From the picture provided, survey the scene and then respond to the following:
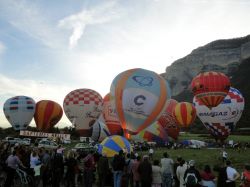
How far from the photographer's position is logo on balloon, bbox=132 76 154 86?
23.0 m

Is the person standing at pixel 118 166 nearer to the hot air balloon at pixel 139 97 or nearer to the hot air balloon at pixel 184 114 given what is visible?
the hot air balloon at pixel 139 97

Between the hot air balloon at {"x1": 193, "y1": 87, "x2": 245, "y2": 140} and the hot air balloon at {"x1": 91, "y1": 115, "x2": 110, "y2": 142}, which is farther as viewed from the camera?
the hot air balloon at {"x1": 91, "y1": 115, "x2": 110, "y2": 142}

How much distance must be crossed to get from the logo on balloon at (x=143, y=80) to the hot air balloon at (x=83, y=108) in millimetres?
16239

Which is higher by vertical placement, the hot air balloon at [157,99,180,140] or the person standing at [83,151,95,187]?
the hot air balloon at [157,99,180,140]

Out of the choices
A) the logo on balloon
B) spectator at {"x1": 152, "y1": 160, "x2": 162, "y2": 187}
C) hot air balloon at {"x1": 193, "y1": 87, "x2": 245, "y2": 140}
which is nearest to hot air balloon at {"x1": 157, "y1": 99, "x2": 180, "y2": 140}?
hot air balloon at {"x1": 193, "y1": 87, "x2": 245, "y2": 140}

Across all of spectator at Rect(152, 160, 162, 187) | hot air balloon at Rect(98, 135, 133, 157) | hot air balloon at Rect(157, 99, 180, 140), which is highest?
hot air balloon at Rect(157, 99, 180, 140)

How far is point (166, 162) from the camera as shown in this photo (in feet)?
32.9

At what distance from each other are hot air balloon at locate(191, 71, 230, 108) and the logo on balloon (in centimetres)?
1086

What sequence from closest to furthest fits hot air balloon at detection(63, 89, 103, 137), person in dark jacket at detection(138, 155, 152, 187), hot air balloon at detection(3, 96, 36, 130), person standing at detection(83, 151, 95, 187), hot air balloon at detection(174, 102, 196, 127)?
person in dark jacket at detection(138, 155, 152, 187)
person standing at detection(83, 151, 95, 187)
hot air balloon at detection(63, 89, 103, 137)
hot air balloon at detection(3, 96, 36, 130)
hot air balloon at detection(174, 102, 196, 127)

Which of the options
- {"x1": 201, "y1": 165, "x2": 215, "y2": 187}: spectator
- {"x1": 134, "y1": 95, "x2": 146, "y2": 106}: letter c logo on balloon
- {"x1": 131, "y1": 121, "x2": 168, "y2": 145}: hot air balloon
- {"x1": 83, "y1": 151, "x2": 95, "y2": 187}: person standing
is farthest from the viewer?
{"x1": 131, "y1": 121, "x2": 168, "y2": 145}: hot air balloon

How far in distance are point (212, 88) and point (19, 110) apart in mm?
19898

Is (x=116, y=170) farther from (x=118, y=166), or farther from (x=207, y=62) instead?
(x=207, y=62)

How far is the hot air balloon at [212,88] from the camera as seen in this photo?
1278 inches

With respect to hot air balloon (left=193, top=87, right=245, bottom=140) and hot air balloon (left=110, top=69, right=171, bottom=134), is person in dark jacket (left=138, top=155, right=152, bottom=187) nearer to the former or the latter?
hot air balloon (left=110, top=69, right=171, bottom=134)
